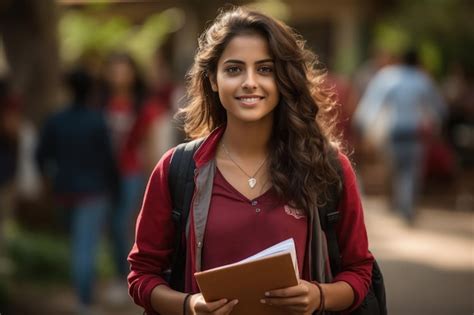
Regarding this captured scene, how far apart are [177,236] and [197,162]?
0.87 ft

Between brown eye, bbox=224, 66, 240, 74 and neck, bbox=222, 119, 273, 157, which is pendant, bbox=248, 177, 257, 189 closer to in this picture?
neck, bbox=222, 119, 273, 157

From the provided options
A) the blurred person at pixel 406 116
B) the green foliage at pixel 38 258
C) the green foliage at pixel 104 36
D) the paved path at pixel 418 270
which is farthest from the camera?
the green foliage at pixel 104 36

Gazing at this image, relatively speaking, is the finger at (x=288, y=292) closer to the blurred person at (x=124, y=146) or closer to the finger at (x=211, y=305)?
the finger at (x=211, y=305)

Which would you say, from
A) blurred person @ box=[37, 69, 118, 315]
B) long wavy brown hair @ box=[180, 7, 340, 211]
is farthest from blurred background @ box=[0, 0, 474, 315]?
long wavy brown hair @ box=[180, 7, 340, 211]

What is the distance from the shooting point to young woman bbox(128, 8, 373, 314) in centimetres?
342

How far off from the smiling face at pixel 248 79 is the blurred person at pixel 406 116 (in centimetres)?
850

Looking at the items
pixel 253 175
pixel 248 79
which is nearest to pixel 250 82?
pixel 248 79

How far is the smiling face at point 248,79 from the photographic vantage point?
3.45m

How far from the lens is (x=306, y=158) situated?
3516 mm

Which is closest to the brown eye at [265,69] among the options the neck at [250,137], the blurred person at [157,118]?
the neck at [250,137]

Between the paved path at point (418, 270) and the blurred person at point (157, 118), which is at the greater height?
the blurred person at point (157, 118)

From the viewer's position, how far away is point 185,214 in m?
3.50

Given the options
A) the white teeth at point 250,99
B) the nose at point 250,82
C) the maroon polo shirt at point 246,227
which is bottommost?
the maroon polo shirt at point 246,227

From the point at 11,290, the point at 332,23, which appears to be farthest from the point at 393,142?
the point at 332,23
